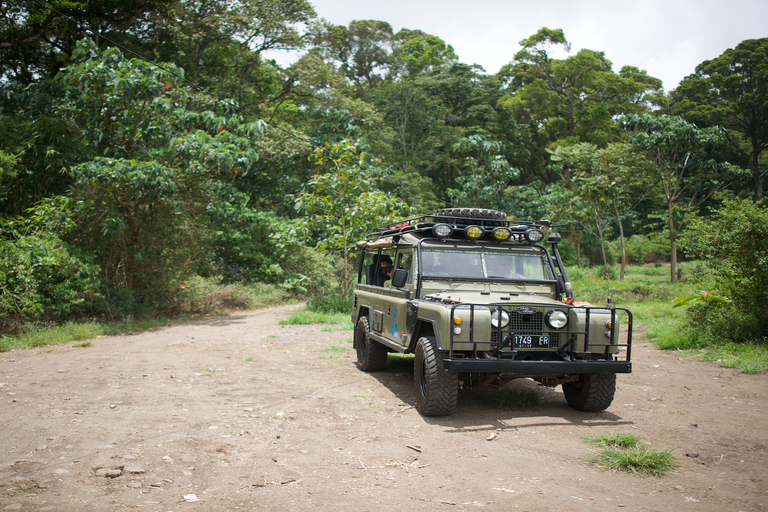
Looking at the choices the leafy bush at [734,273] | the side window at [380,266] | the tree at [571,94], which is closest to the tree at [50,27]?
the side window at [380,266]

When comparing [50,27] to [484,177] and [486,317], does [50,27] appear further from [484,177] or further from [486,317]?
[484,177]

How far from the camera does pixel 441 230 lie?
22.8 feet

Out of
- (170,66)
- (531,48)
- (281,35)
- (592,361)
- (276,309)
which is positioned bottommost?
(276,309)

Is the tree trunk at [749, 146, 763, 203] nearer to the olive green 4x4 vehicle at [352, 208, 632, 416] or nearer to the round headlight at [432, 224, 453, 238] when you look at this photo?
the olive green 4x4 vehicle at [352, 208, 632, 416]

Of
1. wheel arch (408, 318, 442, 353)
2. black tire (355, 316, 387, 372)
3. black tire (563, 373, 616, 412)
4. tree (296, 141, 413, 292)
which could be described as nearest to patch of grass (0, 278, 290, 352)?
tree (296, 141, 413, 292)

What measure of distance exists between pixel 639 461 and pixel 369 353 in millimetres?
4565

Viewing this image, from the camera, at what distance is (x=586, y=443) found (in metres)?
5.22

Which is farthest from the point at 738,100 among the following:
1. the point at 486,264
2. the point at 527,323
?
the point at 527,323

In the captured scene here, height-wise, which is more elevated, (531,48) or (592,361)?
(531,48)

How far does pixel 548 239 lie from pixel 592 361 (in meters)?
2.12

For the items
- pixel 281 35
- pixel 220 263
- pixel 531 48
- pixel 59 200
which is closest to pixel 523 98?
pixel 531 48

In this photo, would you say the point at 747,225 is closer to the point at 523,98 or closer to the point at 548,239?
the point at 548,239

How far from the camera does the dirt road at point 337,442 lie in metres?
3.93

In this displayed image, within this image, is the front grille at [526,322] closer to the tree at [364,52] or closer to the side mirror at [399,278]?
the side mirror at [399,278]
